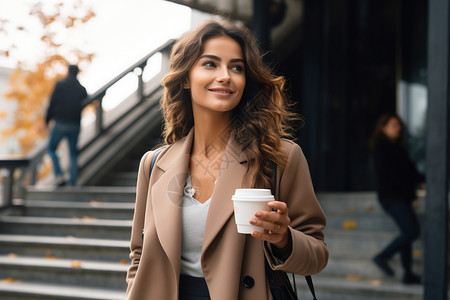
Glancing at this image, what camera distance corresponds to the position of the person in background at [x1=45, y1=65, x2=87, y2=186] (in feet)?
27.9

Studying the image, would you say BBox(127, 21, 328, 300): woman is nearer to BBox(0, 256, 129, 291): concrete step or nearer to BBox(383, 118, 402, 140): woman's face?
BBox(0, 256, 129, 291): concrete step

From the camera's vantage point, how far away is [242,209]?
1.58m

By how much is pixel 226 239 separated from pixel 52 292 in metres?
4.63

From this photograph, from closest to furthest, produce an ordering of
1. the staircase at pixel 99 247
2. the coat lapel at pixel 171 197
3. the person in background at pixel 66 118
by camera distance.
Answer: the coat lapel at pixel 171 197
the staircase at pixel 99 247
the person in background at pixel 66 118

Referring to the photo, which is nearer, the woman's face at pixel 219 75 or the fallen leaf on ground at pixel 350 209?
the woman's face at pixel 219 75

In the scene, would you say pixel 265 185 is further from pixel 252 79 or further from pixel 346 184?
Answer: pixel 346 184

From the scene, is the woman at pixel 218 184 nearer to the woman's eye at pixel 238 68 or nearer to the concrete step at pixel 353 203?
the woman's eye at pixel 238 68

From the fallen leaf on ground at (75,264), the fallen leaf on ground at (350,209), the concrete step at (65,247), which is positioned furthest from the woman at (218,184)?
the fallen leaf on ground at (350,209)

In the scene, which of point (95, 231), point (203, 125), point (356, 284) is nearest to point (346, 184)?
point (356, 284)

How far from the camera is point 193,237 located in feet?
6.46

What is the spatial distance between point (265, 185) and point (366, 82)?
8.45 m

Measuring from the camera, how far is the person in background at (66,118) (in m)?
8.51

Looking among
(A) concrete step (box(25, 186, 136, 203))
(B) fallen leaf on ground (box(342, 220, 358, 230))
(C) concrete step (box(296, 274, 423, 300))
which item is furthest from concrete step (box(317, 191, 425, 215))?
(A) concrete step (box(25, 186, 136, 203))

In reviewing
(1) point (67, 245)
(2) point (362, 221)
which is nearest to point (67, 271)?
(1) point (67, 245)
